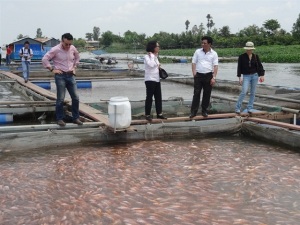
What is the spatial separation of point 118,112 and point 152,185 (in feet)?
8.36

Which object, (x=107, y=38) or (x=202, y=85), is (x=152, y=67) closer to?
Result: (x=202, y=85)

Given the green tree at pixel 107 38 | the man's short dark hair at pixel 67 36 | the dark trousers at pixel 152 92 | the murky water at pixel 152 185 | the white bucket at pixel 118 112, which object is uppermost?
the green tree at pixel 107 38

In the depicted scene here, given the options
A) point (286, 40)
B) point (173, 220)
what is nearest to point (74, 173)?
point (173, 220)

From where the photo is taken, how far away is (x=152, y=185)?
575cm

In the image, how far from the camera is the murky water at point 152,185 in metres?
4.66

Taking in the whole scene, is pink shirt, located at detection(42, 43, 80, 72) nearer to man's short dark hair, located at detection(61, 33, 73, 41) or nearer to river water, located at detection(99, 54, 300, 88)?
man's short dark hair, located at detection(61, 33, 73, 41)

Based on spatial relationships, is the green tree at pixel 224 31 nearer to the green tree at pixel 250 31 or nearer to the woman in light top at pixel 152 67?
the green tree at pixel 250 31

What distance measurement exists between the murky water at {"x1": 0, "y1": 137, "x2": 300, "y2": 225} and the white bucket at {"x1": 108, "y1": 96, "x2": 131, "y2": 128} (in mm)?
491

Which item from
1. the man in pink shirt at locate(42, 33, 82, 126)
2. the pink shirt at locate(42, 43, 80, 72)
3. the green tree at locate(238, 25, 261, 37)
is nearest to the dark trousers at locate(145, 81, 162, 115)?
the man in pink shirt at locate(42, 33, 82, 126)

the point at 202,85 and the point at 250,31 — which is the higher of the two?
the point at 250,31

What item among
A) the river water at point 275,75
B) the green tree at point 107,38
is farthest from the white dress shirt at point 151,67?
the green tree at point 107,38

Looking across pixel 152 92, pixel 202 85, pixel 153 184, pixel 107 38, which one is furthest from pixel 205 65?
pixel 107 38

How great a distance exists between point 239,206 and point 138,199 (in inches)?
52.5

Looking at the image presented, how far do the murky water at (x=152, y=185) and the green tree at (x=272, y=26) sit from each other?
305ft
